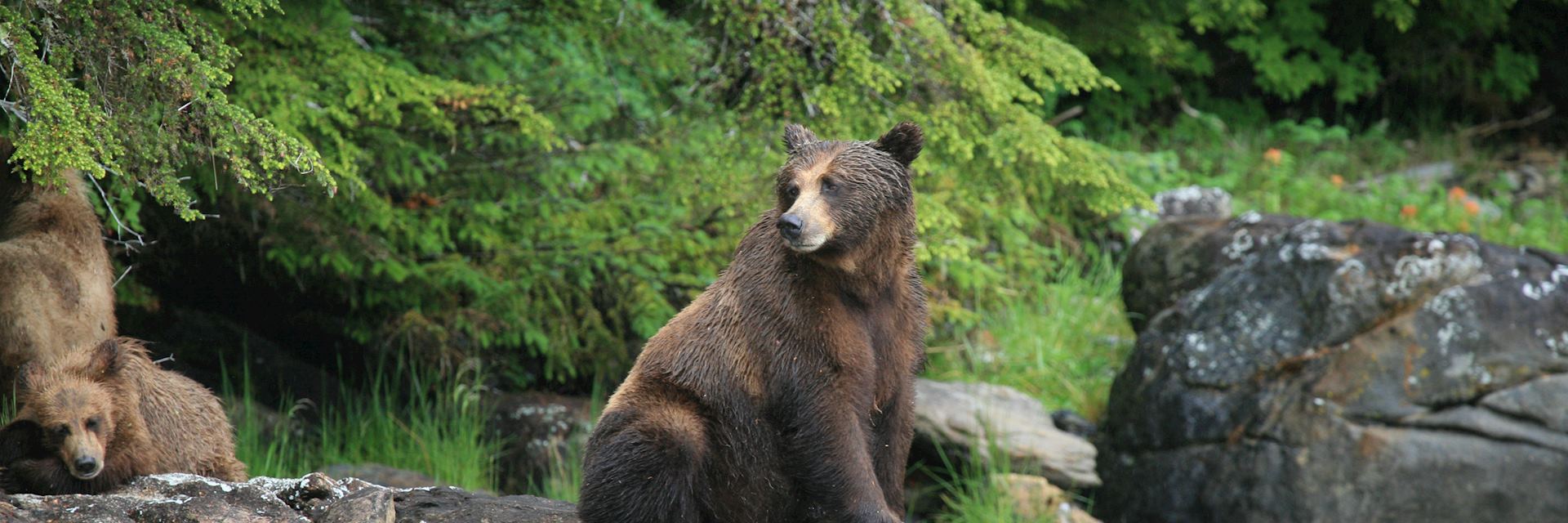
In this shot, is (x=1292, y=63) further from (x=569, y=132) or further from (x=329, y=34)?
(x=329, y=34)

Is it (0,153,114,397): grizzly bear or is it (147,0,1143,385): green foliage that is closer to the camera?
(0,153,114,397): grizzly bear

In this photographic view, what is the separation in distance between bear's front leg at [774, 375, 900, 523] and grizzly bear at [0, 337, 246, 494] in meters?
2.54

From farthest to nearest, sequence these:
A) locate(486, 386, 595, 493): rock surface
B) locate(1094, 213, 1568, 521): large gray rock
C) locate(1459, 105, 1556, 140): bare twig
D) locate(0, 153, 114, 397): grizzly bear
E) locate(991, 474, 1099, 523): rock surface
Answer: locate(1459, 105, 1556, 140): bare twig, locate(486, 386, 595, 493): rock surface, locate(991, 474, 1099, 523): rock surface, locate(1094, 213, 1568, 521): large gray rock, locate(0, 153, 114, 397): grizzly bear

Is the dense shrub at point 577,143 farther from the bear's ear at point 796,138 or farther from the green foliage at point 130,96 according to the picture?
the bear's ear at point 796,138

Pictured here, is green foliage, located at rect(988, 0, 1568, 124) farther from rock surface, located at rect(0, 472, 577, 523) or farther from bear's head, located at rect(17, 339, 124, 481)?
bear's head, located at rect(17, 339, 124, 481)

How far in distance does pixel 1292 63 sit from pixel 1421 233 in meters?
6.06

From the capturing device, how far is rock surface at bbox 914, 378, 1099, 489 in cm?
877

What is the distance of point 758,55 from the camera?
25.8ft

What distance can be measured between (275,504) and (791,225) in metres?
2.22

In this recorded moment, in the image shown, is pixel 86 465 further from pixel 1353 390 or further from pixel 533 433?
pixel 1353 390

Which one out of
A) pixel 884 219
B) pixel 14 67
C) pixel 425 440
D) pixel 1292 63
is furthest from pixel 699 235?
pixel 1292 63

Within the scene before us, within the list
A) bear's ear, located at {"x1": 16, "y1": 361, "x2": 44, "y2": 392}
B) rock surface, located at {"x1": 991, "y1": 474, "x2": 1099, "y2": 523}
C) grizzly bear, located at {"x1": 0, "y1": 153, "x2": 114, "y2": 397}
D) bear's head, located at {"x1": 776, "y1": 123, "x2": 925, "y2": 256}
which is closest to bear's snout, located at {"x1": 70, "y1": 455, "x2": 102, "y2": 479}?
bear's ear, located at {"x1": 16, "y1": 361, "x2": 44, "y2": 392}

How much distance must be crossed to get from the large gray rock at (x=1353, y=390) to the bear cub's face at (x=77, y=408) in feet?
18.6

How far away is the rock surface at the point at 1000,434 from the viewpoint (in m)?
8.77
